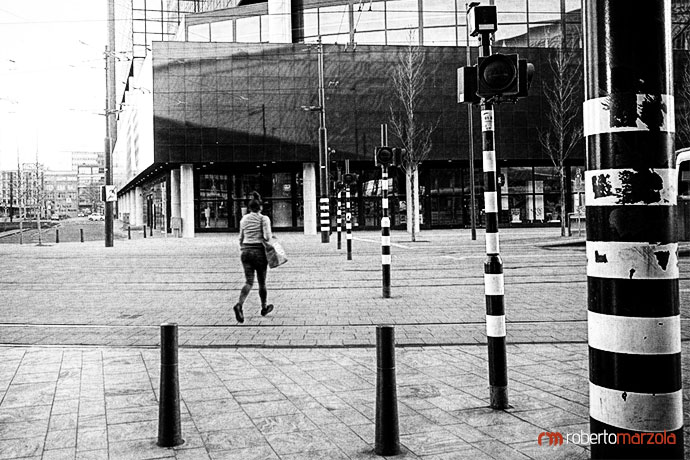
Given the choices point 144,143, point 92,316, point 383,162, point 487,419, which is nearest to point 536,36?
point 144,143

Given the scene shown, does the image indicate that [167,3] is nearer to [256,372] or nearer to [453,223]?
[453,223]

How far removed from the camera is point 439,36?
45406 mm

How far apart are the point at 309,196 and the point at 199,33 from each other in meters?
17.0

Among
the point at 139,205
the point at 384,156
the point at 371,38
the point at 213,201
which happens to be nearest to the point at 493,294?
the point at 384,156

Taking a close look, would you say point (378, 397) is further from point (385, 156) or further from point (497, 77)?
point (385, 156)

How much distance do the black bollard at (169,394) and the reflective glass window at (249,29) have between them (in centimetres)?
4810

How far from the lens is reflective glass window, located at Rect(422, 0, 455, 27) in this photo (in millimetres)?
45094

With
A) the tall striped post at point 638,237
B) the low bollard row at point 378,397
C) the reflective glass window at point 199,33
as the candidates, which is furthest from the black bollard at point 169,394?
the reflective glass window at point 199,33

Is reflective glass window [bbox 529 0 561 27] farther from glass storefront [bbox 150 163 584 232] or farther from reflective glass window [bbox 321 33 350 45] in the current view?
reflective glass window [bbox 321 33 350 45]

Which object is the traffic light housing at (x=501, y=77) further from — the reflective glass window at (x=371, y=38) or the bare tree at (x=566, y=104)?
the reflective glass window at (x=371, y=38)

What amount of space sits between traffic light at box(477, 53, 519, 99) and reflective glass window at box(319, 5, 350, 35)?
141ft

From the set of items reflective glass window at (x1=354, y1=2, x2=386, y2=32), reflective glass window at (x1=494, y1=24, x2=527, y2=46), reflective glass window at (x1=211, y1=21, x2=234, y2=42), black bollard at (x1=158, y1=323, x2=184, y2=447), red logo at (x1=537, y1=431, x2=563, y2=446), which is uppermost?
reflective glass window at (x1=211, y1=21, x2=234, y2=42)

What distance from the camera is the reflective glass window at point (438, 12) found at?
4509 cm

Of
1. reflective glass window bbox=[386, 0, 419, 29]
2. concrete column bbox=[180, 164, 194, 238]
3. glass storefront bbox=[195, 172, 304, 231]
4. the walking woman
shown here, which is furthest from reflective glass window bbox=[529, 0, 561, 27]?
the walking woman
